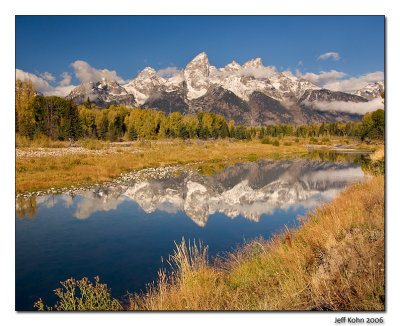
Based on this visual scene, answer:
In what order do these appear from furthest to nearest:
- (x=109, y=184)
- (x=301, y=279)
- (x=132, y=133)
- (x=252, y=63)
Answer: (x=132, y=133), (x=252, y=63), (x=109, y=184), (x=301, y=279)

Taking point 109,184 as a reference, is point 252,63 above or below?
above

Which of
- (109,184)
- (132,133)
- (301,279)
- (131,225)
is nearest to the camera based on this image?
(301,279)

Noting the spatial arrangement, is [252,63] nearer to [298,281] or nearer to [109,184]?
[109,184]

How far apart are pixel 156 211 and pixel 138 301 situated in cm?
648

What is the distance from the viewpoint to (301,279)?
14.6 ft

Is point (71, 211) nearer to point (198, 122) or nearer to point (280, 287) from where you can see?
point (280, 287)

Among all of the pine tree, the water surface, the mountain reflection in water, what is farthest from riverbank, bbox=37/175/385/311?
the pine tree

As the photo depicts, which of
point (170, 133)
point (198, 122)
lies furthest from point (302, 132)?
point (170, 133)

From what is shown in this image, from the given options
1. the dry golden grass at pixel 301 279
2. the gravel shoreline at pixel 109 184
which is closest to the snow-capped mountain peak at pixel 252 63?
the dry golden grass at pixel 301 279

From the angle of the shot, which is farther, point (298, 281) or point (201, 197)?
point (201, 197)

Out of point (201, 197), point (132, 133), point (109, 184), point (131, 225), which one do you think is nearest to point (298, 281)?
point (131, 225)

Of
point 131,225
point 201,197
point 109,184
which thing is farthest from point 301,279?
point 109,184

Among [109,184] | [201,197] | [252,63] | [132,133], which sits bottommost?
[201,197]

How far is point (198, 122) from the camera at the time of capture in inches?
3275
